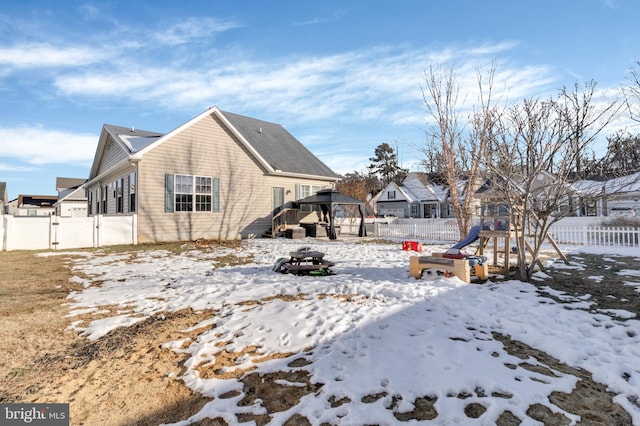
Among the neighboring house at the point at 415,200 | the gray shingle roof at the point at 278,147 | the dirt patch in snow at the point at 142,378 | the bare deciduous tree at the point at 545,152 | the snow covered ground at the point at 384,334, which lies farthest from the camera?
the neighboring house at the point at 415,200

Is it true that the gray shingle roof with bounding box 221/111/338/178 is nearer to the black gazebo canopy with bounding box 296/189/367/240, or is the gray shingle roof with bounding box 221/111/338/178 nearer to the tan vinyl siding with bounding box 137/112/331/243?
the tan vinyl siding with bounding box 137/112/331/243

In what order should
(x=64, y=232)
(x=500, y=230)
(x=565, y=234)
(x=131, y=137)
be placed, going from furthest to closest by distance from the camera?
(x=131, y=137) → (x=565, y=234) → (x=64, y=232) → (x=500, y=230)

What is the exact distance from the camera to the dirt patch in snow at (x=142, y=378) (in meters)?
2.22

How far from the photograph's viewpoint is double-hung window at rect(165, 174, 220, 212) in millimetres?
13641

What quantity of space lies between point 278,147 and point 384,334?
57.8ft

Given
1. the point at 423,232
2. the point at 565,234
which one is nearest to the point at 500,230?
the point at 565,234

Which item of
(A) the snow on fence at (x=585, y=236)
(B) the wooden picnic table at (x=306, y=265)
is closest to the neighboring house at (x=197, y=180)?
(B) the wooden picnic table at (x=306, y=265)

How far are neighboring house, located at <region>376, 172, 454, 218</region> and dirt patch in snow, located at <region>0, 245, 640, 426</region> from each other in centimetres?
3293

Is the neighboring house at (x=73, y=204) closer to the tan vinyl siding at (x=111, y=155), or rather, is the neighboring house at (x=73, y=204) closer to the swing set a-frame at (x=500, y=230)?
the tan vinyl siding at (x=111, y=155)

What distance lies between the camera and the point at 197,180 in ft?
47.7

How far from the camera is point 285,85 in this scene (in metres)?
13.1

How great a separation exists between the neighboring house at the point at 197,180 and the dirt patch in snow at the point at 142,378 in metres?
9.20

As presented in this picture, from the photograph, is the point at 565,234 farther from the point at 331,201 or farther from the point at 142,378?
the point at 142,378

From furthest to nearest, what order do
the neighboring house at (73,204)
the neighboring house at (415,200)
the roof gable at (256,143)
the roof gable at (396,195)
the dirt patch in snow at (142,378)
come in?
the roof gable at (396,195) < the neighboring house at (415,200) < the neighboring house at (73,204) < the roof gable at (256,143) < the dirt patch in snow at (142,378)
